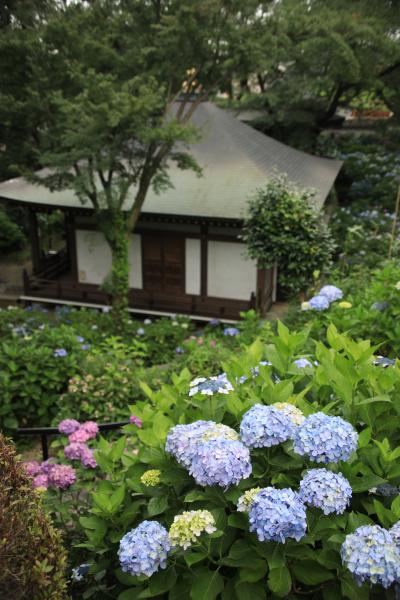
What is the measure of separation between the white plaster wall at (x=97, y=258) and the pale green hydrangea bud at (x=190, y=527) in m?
14.3

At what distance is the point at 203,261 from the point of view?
15.2 meters

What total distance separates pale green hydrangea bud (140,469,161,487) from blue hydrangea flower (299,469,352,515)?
0.61 metres

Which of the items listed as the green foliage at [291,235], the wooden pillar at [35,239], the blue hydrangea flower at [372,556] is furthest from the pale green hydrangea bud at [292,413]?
the wooden pillar at [35,239]

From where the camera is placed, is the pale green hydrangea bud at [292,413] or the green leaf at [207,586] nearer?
the green leaf at [207,586]

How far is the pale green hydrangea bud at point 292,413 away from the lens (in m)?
2.17

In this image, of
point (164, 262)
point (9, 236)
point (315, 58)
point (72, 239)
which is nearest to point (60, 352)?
point (164, 262)

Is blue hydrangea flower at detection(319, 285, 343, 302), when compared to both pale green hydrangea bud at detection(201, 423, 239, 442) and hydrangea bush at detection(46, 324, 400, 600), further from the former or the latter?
pale green hydrangea bud at detection(201, 423, 239, 442)

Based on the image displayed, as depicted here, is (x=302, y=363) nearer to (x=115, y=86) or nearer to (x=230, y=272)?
(x=115, y=86)

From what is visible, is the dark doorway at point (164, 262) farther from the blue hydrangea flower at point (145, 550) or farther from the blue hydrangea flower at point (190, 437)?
the blue hydrangea flower at point (145, 550)

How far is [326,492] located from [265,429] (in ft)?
1.00

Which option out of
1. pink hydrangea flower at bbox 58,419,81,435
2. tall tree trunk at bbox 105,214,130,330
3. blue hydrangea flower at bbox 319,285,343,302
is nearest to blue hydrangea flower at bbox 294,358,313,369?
pink hydrangea flower at bbox 58,419,81,435

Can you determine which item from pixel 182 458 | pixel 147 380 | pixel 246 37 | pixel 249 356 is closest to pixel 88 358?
pixel 147 380

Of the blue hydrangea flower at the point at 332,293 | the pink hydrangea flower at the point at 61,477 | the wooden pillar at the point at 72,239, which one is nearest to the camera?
the pink hydrangea flower at the point at 61,477

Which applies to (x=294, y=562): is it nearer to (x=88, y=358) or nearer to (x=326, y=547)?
(x=326, y=547)
